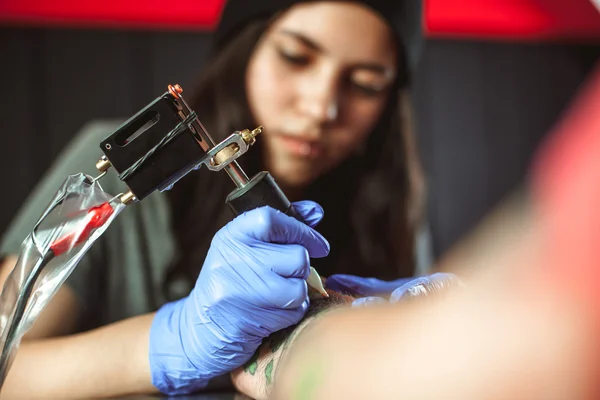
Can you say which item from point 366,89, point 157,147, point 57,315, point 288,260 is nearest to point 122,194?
point 157,147

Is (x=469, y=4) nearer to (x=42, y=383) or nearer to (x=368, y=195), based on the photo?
(x=368, y=195)

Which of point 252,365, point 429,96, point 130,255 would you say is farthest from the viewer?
point 429,96

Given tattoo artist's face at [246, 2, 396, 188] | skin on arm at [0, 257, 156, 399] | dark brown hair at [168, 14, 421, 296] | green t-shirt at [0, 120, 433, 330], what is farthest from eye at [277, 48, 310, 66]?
skin on arm at [0, 257, 156, 399]

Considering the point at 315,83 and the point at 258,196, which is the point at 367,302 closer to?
the point at 258,196

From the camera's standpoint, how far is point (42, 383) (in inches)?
26.0

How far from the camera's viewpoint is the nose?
791 millimetres

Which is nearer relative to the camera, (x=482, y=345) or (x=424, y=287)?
(x=482, y=345)

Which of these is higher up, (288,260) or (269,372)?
(288,260)

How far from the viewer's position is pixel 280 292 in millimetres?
525

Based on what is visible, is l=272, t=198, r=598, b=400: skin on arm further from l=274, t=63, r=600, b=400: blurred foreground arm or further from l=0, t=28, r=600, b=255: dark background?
l=0, t=28, r=600, b=255: dark background

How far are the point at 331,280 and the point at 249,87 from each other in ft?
1.48

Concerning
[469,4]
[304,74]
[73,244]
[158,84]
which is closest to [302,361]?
[73,244]

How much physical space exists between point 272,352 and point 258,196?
19 centimetres

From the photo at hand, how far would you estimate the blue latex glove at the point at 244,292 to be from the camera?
20.5 inches
